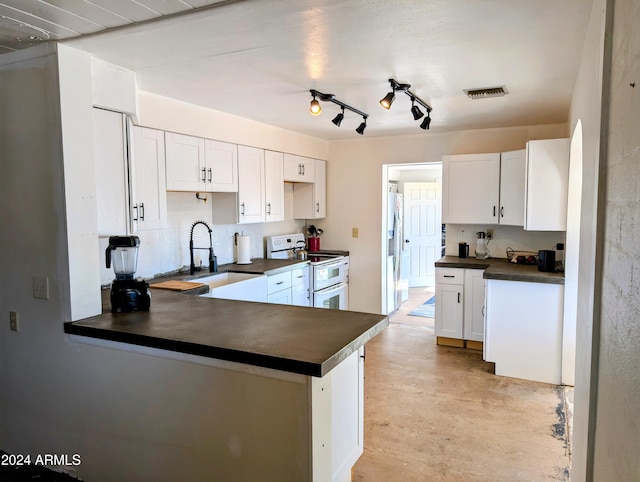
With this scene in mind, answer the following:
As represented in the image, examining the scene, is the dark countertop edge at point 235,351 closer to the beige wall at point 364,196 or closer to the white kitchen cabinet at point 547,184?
the white kitchen cabinet at point 547,184

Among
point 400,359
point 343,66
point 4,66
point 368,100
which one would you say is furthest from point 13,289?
point 400,359

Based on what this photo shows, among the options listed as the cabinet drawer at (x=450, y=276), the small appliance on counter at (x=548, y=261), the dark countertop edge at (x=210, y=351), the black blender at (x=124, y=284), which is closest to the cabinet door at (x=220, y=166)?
the black blender at (x=124, y=284)

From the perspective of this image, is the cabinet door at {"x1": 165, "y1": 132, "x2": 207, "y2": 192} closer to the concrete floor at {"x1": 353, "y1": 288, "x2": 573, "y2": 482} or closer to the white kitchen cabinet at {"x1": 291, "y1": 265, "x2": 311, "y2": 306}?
the white kitchen cabinet at {"x1": 291, "y1": 265, "x2": 311, "y2": 306}

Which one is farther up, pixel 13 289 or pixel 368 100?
pixel 368 100

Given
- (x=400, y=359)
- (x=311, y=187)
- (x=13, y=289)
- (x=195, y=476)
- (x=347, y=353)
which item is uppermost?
(x=311, y=187)

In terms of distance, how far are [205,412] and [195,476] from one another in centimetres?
30

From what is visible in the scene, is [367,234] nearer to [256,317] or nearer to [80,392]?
[256,317]

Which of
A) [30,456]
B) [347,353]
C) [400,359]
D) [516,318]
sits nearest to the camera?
[347,353]

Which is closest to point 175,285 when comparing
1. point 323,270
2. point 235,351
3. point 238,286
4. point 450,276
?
point 238,286

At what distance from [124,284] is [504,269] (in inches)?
131

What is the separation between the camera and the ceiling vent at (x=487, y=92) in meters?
3.19

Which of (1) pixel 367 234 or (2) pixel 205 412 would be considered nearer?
(2) pixel 205 412

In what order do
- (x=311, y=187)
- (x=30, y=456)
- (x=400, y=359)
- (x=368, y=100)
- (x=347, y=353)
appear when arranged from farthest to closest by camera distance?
(x=311, y=187) < (x=400, y=359) < (x=368, y=100) < (x=30, y=456) < (x=347, y=353)

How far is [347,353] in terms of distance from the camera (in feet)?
5.89
